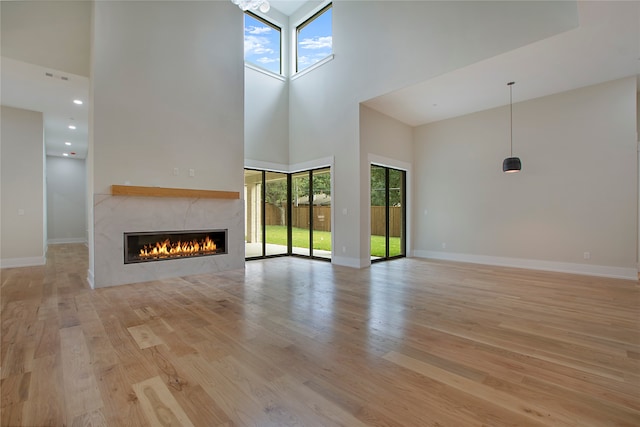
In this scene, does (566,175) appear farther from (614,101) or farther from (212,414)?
(212,414)

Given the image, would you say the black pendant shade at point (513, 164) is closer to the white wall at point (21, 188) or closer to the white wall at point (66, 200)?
the white wall at point (21, 188)

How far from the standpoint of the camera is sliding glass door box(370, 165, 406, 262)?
6.56m

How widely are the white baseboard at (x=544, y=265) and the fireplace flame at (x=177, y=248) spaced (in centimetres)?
506

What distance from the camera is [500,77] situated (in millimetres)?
4883

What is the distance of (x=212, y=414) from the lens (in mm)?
1552

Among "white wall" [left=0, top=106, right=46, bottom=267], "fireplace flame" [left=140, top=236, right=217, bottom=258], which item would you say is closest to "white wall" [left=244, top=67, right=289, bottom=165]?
"fireplace flame" [left=140, top=236, right=217, bottom=258]

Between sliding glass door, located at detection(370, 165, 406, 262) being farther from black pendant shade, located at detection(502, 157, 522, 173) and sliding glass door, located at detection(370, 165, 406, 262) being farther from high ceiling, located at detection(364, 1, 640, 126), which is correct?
black pendant shade, located at detection(502, 157, 522, 173)

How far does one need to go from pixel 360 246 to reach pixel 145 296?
3780mm

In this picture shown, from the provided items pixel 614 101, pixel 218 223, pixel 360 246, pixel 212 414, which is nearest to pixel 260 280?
pixel 218 223

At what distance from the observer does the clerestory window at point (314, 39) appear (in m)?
7.02

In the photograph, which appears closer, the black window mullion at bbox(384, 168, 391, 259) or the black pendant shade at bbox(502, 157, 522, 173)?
the black pendant shade at bbox(502, 157, 522, 173)

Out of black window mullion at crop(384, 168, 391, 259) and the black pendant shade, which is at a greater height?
the black pendant shade

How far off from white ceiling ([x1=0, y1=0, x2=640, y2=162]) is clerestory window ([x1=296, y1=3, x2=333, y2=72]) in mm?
2212

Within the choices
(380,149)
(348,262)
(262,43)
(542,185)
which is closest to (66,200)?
(262,43)
